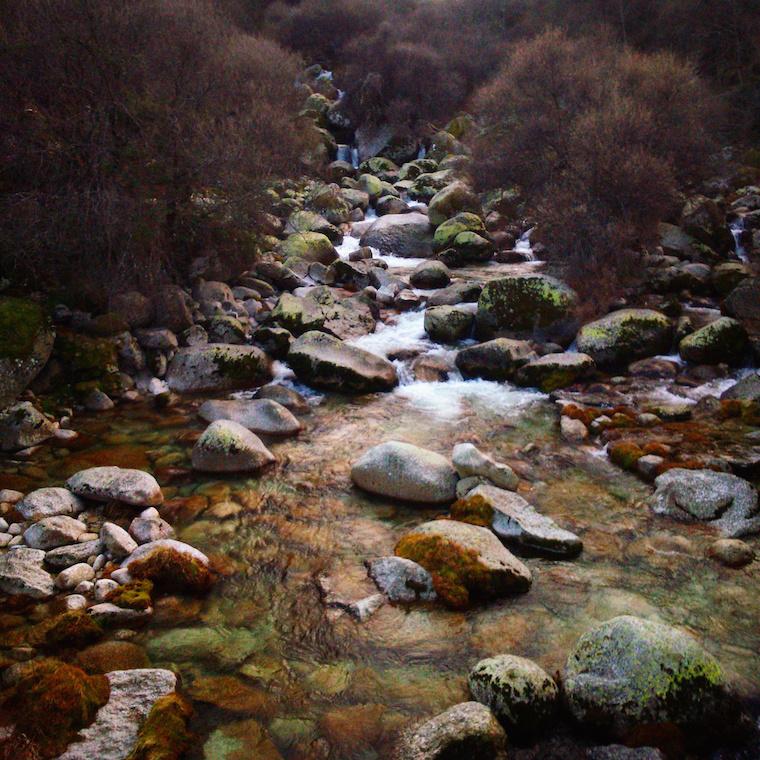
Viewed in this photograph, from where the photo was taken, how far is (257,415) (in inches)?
331

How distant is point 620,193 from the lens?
1305cm

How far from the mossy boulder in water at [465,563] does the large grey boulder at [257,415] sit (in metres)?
3.41

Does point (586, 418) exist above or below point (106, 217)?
below

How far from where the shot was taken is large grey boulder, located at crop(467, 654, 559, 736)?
141 inches

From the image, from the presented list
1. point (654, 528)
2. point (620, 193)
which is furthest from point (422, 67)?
point (654, 528)

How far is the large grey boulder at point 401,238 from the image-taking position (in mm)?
18641

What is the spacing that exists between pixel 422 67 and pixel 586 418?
27739 millimetres

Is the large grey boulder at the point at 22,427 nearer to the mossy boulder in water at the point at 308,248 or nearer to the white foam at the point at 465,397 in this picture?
the white foam at the point at 465,397

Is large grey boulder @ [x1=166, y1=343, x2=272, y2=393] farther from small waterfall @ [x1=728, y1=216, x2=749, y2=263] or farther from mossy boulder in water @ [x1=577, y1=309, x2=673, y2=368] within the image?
small waterfall @ [x1=728, y1=216, x2=749, y2=263]

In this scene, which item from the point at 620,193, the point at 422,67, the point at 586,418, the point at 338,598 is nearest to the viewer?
the point at 338,598

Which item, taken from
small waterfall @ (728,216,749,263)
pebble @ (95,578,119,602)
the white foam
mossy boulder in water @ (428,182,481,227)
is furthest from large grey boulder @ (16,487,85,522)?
small waterfall @ (728,216,749,263)

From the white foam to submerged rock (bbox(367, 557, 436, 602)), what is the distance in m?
4.20

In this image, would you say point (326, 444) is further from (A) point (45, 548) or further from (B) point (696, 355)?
(B) point (696, 355)

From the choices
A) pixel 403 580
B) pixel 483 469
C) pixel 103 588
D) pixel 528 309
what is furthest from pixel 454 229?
pixel 103 588
